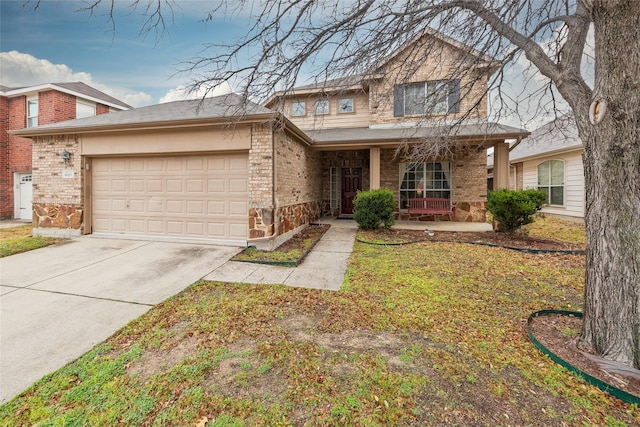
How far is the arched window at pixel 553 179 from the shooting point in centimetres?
1209

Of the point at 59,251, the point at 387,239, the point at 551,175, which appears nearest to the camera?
the point at 59,251

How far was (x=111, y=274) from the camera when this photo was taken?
4.96 m

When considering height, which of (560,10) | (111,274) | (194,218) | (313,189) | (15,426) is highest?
(560,10)

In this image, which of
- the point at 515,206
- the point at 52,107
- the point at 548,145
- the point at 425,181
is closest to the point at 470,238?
the point at 515,206

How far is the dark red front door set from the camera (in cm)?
1230

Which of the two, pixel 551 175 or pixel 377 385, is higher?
pixel 551 175

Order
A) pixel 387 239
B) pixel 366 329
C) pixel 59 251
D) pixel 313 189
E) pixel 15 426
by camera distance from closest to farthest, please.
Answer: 1. pixel 15 426
2. pixel 366 329
3. pixel 59 251
4. pixel 387 239
5. pixel 313 189

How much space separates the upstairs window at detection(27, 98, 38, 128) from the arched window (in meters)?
24.2

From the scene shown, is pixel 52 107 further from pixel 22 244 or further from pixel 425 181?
pixel 425 181

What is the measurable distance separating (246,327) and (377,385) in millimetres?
1653

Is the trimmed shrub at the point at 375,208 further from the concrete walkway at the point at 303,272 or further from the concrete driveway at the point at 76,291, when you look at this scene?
the concrete driveway at the point at 76,291

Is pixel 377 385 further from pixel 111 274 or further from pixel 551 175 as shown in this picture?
pixel 551 175

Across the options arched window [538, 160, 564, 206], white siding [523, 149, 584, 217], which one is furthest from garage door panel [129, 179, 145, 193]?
arched window [538, 160, 564, 206]

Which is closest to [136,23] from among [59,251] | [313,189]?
[59,251]
